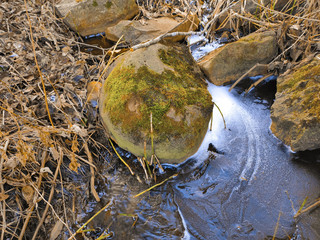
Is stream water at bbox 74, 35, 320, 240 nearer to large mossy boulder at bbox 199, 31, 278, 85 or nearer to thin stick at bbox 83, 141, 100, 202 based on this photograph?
thin stick at bbox 83, 141, 100, 202

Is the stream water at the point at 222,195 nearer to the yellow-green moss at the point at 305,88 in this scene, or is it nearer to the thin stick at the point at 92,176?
the thin stick at the point at 92,176

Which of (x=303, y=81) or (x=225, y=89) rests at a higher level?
(x=303, y=81)

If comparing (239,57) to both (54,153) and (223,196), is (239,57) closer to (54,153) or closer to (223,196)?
(223,196)

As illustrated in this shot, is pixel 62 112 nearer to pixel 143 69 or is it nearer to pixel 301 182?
pixel 143 69

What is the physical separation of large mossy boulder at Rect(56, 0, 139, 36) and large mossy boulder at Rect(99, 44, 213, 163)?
193 cm

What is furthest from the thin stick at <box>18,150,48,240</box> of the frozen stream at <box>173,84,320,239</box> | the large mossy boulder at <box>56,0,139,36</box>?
the large mossy boulder at <box>56,0,139,36</box>

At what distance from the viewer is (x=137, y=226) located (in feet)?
7.73

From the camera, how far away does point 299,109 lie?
2861 millimetres

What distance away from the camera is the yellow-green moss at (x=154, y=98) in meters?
2.68

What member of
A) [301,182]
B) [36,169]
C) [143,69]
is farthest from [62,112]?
[301,182]

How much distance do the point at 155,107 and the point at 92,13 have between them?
9.22ft

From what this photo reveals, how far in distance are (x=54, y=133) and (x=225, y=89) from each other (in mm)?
2379

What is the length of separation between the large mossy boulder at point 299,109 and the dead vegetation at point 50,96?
41 centimetres

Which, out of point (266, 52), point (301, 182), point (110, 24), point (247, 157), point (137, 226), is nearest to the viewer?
A: point (137, 226)
